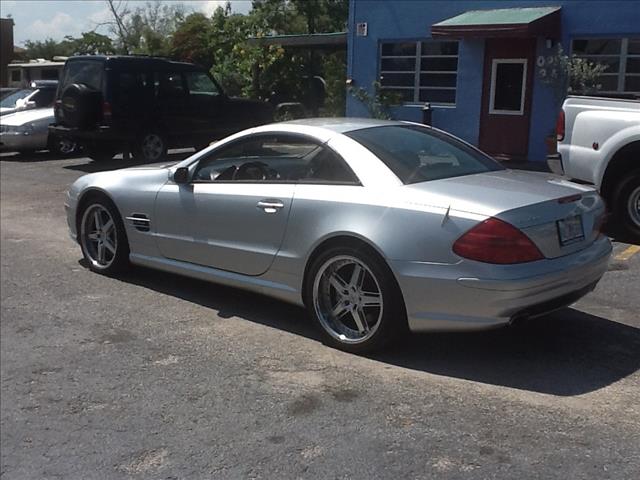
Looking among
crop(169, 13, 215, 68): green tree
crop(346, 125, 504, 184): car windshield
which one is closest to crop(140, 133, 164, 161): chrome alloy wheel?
crop(346, 125, 504, 184): car windshield

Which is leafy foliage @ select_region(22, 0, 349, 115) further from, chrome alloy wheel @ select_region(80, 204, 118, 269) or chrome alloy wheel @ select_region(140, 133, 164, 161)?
chrome alloy wheel @ select_region(80, 204, 118, 269)

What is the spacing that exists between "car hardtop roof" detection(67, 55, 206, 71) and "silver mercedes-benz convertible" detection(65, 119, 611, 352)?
27.9 ft

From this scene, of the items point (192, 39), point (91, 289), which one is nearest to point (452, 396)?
point (91, 289)

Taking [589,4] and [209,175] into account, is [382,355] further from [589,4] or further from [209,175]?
[589,4]

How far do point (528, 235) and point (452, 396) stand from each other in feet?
3.28

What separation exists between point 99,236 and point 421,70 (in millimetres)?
11095

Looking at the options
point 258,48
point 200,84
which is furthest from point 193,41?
point 200,84

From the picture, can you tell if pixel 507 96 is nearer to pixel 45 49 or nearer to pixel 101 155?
pixel 101 155

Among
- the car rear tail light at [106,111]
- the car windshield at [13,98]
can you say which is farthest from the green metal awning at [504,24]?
the car windshield at [13,98]

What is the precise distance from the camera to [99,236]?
6.83 m

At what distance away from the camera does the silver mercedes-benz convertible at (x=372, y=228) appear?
4320 millimetres

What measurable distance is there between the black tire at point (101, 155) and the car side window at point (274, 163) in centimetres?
989

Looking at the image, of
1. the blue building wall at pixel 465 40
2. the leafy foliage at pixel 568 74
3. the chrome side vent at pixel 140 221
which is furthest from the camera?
the blue building wall at pixel 465 40

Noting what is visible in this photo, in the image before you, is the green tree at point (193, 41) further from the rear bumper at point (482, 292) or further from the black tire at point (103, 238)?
the rear bumper at point (482, 292)
